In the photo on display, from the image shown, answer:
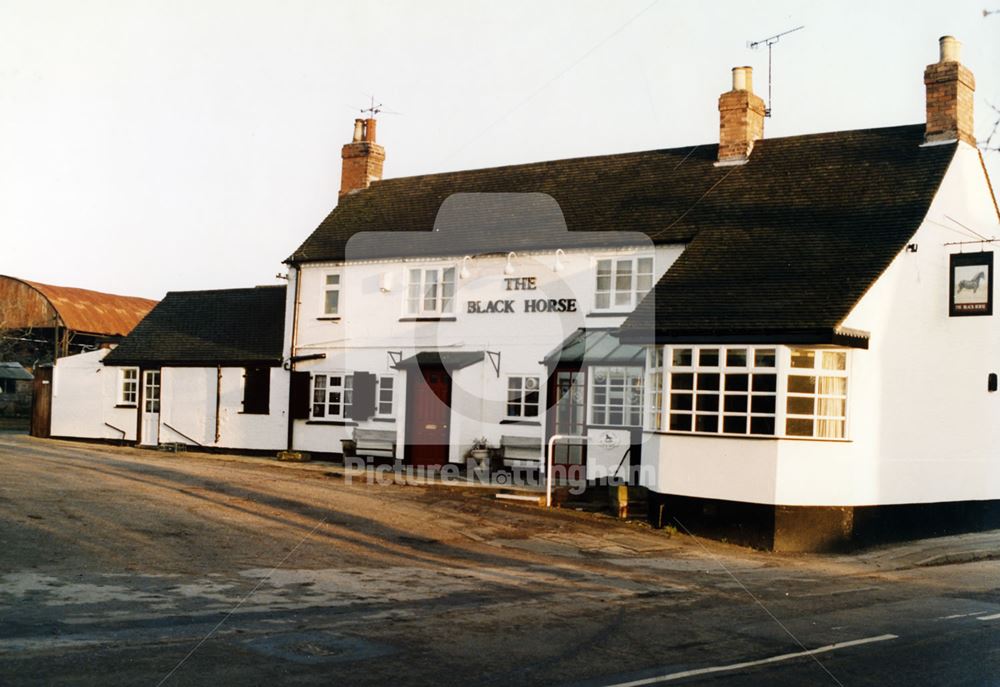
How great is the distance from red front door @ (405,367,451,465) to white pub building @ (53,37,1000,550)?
0.06 metres

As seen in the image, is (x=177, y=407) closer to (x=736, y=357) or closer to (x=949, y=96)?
(x=736, y=357)

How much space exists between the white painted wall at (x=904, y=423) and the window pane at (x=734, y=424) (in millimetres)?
187

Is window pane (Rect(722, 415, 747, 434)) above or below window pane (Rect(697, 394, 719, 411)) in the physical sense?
below

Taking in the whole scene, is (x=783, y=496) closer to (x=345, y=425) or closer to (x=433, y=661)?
(x=433, y=661)

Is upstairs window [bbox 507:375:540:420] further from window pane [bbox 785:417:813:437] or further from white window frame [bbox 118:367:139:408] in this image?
white window frame [bbox 118:367:139:408]

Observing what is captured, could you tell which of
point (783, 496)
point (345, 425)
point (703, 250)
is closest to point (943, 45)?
point (703, 250)

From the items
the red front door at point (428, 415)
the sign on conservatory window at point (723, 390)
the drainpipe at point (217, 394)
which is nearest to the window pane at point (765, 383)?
the sign on conservatory window at point (723, 390)

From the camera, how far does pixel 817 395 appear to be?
17.3 metres

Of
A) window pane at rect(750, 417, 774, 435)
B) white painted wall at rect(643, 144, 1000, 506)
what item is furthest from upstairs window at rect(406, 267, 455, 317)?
window pane at rect(750, 417, 774, 435)

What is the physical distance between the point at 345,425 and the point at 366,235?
5362 mm

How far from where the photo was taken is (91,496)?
17172 millimetres

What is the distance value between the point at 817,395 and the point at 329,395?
1484 cm

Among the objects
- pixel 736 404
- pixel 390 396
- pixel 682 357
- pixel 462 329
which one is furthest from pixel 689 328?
pixel 390 396

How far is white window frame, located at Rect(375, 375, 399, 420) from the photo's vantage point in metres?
26.6
